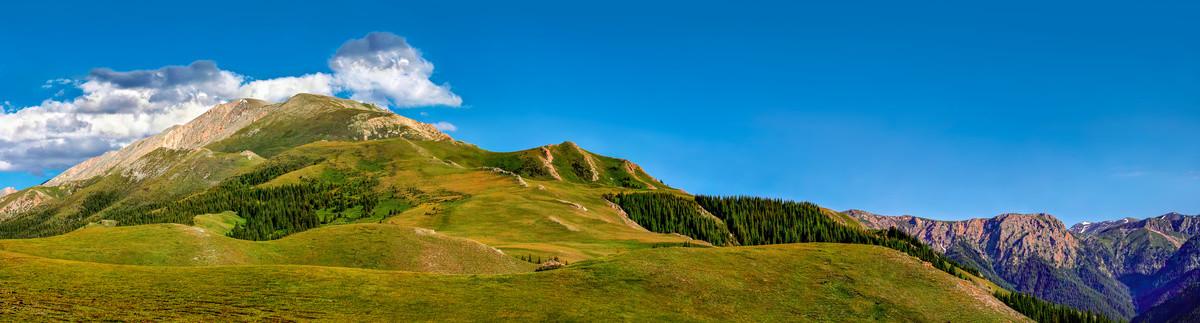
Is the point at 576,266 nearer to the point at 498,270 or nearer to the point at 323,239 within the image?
the point at 498,270

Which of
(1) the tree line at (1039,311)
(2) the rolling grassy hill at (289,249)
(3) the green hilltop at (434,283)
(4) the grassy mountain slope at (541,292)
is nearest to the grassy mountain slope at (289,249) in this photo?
(2) the rolling grassy hill at (289,249)

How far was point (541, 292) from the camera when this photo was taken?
51.9 meters

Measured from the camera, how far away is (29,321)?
34.1 metres

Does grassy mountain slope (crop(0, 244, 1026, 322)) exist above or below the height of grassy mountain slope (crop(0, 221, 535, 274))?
below

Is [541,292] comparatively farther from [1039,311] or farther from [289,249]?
[1039,311]

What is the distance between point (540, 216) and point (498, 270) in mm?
74271

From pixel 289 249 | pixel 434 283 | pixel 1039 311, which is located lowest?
pixel 1039 311

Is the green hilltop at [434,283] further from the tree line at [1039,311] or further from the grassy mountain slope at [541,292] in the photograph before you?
the tree line at [1039,311]

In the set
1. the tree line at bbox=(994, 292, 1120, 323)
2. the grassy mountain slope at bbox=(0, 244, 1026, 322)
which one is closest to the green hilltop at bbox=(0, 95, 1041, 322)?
the grassy mountain slope at bbox=(0, 244, 1026, 322)

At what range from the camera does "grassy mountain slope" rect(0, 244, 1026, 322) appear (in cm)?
4150

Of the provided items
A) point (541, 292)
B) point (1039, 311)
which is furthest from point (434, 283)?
point (1039, 311)

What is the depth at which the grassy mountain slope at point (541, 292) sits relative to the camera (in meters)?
41.5

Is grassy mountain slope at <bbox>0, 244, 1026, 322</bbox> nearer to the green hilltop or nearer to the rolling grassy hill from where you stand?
the green hilltop

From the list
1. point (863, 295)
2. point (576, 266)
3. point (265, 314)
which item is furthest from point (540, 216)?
point (265, 314)
